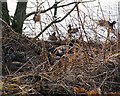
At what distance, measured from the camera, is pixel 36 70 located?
2.10m

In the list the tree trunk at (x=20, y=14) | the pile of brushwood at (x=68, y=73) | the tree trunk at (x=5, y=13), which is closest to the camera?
the pile of brushwood at (x=68, y=73)

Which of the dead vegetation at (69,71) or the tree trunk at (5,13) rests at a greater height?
the tree trunk at (5,13)

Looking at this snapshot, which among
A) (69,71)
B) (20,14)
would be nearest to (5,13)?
(20,14)

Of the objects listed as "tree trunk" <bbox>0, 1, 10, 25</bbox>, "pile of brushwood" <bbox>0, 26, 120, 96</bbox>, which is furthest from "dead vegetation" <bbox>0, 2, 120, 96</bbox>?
"tree trunk" <bbox>0, 1, 10, 25</bbox>

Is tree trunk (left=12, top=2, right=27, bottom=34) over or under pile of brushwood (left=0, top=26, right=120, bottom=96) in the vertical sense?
over

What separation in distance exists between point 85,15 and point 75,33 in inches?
13.5

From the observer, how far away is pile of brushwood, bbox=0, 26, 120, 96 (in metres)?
1.84

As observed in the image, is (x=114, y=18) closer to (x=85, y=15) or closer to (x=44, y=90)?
(x=85, y=15)

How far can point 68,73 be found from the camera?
200cm

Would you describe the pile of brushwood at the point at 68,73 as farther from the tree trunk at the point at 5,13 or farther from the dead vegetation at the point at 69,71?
the tree trunk at the point at 5,13

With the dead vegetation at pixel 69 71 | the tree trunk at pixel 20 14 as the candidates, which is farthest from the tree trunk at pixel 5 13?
the dead vegetation at pixel 69 71

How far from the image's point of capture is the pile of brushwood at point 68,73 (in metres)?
1.84

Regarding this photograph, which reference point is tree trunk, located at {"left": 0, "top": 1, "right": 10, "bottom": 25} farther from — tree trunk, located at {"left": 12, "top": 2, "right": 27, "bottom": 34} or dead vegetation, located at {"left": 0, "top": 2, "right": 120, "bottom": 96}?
dead vegetation, located at {"left": 0, "top": 2, "right": 120, "bottom": 96}

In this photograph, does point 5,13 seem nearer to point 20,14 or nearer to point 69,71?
point 20,14
